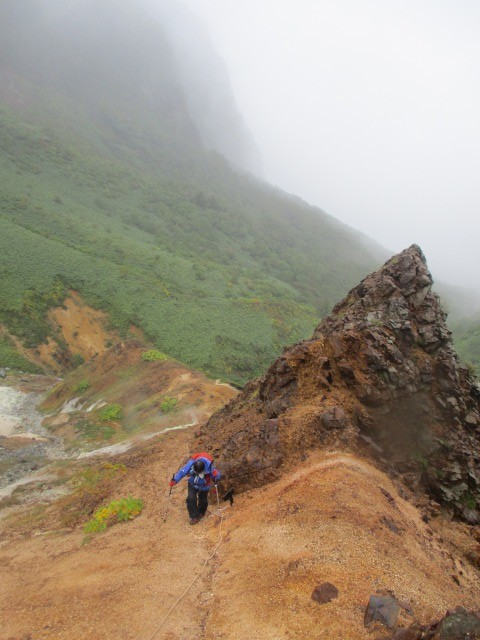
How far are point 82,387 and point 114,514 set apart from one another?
18841 millimetres

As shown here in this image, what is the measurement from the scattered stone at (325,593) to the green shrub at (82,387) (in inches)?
932

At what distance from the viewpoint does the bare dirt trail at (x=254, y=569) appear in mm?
Result: 5832

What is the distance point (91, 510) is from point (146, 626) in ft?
17.4

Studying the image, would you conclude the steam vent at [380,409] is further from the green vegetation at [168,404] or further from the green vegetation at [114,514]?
the green vegetation at [168,404]

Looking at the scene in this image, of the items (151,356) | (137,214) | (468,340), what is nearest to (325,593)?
(151,356)

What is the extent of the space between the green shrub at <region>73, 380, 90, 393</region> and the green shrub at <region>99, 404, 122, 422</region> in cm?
488

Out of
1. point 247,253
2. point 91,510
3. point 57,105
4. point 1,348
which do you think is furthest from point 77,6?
point 91,510

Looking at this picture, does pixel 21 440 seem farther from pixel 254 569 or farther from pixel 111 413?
pixel 254 569

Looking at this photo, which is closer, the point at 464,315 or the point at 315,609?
the point at 315,609

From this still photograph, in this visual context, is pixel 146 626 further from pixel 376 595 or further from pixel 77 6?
pixel 77 6

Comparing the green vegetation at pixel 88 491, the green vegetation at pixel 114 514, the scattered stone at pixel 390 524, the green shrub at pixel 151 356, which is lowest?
the green shrub at pixel 151 356

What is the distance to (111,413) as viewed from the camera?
22062 millimetres

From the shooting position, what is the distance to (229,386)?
27.4 metres

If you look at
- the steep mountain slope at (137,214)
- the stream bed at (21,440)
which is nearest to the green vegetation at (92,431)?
the stream bed at (21,440)
